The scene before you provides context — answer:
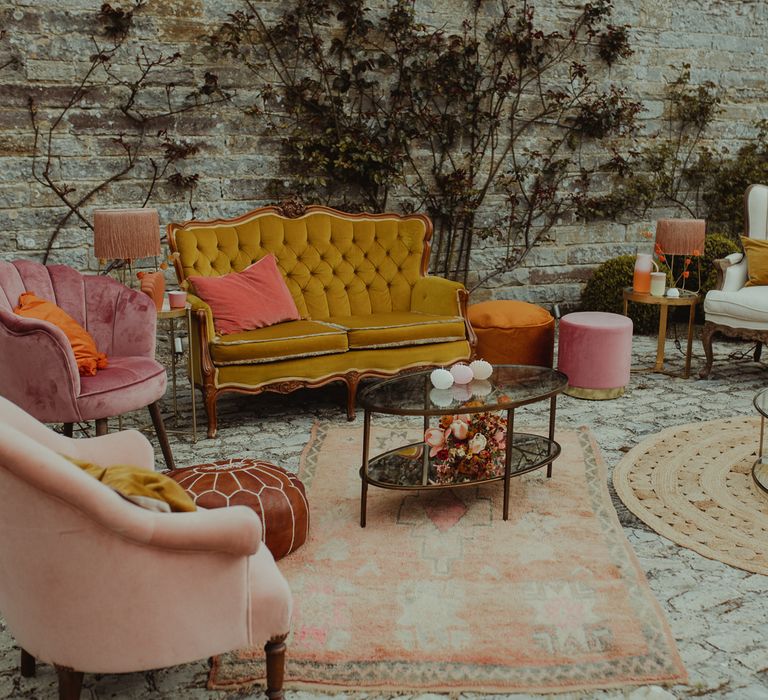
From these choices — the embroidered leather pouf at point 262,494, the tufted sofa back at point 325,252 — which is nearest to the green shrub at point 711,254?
the tufted sofa back at point 325,252

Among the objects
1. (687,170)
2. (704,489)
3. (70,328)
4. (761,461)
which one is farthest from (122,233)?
(687,170)

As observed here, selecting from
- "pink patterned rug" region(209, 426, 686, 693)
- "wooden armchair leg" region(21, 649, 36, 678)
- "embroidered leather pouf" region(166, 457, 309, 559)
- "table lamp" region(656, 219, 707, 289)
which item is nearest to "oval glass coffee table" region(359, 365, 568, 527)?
"pink patterned rug" region(209, 426, 686, 693)

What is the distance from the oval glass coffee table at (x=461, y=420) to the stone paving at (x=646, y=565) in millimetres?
540

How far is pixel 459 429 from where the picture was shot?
316cm

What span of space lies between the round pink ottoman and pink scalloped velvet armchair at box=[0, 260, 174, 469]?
8.12ft

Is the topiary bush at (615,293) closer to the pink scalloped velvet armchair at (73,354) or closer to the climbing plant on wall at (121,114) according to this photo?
the climbing plant on wall at (121,114)

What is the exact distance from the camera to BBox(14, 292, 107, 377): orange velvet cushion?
11.4 ft

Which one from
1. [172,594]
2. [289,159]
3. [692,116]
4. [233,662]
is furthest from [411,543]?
[692,116]

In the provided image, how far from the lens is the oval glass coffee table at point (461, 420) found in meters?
3.05

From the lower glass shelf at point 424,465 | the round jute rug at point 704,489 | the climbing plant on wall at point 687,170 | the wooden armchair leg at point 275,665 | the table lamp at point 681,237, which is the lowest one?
the round jute rug at point 704,489

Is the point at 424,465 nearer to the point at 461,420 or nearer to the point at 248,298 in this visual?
the point at 461,420

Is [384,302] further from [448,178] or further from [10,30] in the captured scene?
[10,30]

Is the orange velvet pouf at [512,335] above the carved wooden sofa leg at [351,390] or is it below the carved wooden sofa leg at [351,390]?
above

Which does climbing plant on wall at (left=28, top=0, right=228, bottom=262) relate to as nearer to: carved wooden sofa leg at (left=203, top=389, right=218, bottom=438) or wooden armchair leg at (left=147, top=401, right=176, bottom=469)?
carved wooden sofa leg at (left=203, top=389, right=218, bottom=438)
